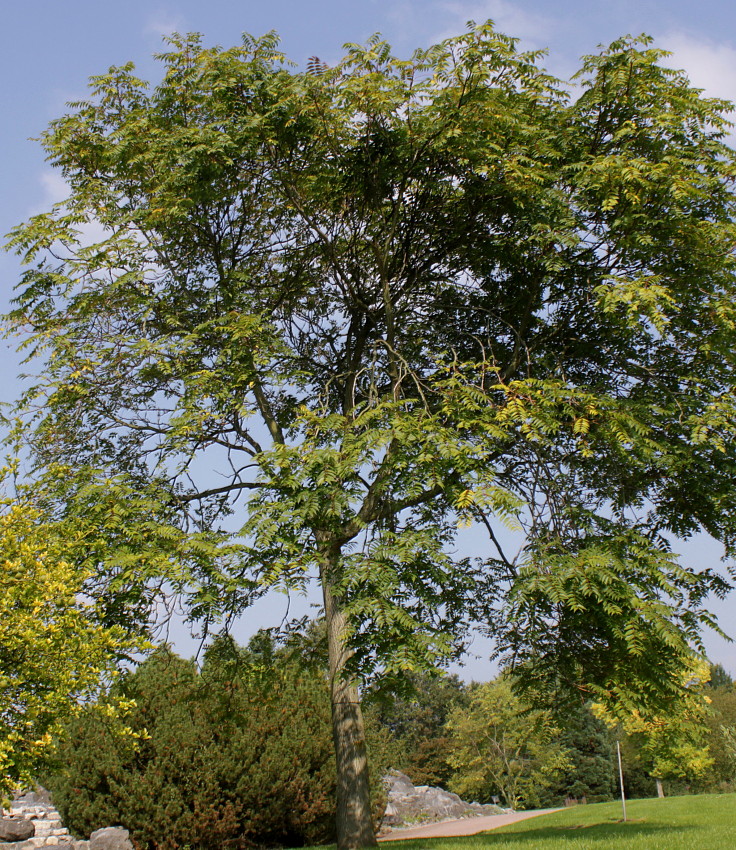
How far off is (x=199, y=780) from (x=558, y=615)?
11.5m

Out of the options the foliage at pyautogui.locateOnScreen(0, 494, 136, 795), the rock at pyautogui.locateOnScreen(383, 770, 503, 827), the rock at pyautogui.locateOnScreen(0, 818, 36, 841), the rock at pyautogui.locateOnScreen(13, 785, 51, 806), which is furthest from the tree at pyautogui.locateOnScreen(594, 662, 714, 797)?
the rock at pyautogui.locateOnScreen(13, 785, 51, 806)

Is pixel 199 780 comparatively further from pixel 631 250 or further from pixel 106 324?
pixel 631 250

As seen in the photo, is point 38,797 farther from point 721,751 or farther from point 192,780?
point 721,751

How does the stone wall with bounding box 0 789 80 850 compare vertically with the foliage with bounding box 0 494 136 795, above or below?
below

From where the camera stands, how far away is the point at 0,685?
23.8 feet

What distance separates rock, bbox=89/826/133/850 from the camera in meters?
14.4

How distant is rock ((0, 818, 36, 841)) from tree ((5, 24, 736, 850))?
8.44 meters

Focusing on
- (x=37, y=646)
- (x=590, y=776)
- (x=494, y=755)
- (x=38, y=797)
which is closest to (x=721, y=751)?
(x=590, y=776)

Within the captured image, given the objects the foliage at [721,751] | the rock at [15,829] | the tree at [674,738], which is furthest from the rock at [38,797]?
the foliage at [721,751]

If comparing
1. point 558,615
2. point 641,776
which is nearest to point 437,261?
point 558,615

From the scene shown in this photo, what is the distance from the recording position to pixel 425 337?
12508 millimetres

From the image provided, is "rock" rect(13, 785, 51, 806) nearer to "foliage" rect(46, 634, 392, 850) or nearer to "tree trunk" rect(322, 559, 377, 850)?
"foliage" rect(46, 634, 392, 850)

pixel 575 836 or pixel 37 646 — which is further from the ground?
pixel 37 646

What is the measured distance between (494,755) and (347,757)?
3239cm
